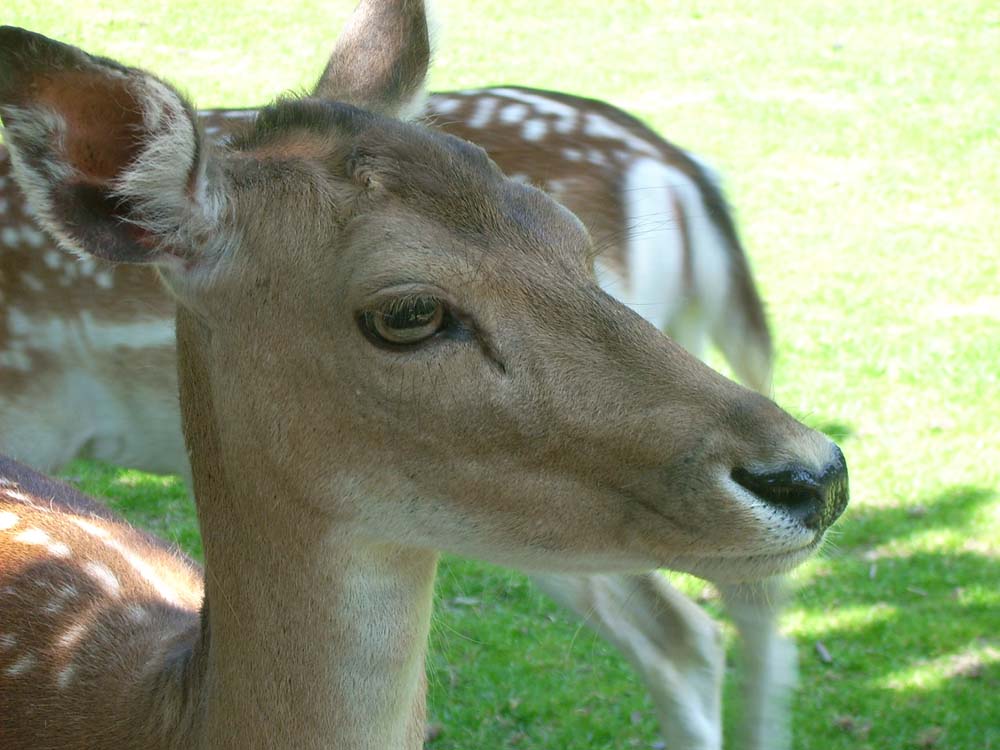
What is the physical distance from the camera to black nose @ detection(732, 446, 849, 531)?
2096mm

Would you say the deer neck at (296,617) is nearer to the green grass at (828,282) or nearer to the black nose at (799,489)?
the black nose at (799,489)

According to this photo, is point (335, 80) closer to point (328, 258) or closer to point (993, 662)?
point (328, 258)

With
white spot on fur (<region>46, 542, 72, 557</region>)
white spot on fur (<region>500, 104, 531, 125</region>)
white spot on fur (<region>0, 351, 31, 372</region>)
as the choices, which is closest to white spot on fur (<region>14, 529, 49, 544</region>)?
white spot on fur (<region>46, 542, 72, 557</region>)

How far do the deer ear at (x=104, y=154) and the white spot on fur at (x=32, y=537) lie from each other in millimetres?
1159

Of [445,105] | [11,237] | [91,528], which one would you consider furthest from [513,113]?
[91,528]

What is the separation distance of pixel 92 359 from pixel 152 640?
2.00m

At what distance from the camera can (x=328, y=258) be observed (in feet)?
7.77

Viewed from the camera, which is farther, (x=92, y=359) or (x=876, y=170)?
(x=876, y=170)

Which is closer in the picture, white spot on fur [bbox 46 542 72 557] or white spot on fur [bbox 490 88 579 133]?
white spot on fur [bbox 46 542 72 557]

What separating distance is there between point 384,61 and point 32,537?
4.62 feet

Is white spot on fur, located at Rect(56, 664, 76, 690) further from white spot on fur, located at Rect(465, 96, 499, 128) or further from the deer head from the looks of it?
white spot on fur, located at Rect(465, 96, 499, 128)

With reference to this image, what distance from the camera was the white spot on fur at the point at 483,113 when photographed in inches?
180

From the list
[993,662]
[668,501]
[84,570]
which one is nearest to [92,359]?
[84,570]

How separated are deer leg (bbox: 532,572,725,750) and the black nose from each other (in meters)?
1.99
